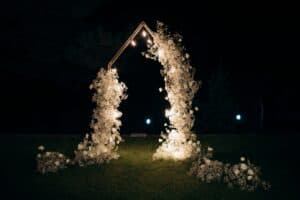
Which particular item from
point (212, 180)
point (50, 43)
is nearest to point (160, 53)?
point (212, 180)

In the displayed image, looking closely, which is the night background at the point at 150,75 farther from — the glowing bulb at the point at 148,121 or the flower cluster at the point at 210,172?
the flower cluster at the point at 210,172

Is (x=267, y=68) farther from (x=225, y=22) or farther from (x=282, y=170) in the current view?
(x=282, y=170)

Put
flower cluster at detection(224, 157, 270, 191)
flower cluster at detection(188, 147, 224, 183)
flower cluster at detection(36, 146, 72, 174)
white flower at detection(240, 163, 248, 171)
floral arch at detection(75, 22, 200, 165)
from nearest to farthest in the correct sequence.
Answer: flower cluster at detection(224, 157, 270, 191) < white flower at detection(240, 163, 248, 171) < flower cluster at detection(188, 147, 224, 183) < flower cluster at detection(36, 146, 72, 174) < floral arch at detection(75, 22, 200, 165)

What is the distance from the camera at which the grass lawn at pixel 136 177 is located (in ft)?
27.1

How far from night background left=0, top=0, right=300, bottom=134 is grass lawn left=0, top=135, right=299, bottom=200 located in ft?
17.6

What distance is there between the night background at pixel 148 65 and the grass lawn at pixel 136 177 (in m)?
5.38

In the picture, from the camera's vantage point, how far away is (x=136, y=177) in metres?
9.62

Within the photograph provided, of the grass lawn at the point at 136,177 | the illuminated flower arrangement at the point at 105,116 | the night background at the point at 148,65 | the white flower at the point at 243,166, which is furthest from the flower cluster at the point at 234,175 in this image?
the night background at the point at 148,65

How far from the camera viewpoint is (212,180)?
926 centimetres

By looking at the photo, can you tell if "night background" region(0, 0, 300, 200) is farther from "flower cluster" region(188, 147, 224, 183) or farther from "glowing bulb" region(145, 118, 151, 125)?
"flower cluster" region(188, 147, 224, 183)

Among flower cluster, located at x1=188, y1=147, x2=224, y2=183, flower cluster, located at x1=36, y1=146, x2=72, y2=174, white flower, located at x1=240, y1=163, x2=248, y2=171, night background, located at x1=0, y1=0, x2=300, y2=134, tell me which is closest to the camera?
white flower, located at x1=240, y1=163, x2=248, y2=171

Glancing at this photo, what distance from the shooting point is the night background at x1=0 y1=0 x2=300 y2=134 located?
64.9 feet

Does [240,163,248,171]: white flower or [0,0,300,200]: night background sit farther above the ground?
[0,0,300,200]: night background

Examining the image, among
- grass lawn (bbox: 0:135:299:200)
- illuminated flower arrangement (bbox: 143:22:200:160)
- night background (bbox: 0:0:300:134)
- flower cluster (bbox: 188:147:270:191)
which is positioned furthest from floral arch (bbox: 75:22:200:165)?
night background (bbox: 0:0:300:134)
